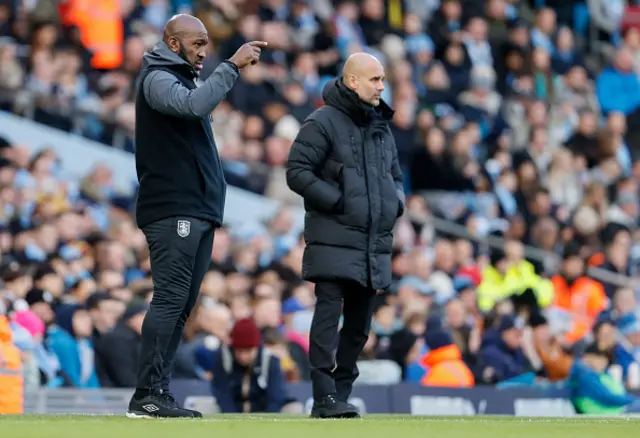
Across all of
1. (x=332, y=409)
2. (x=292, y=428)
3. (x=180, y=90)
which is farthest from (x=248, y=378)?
(x=292, y=428)

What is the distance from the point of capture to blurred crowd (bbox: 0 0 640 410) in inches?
590

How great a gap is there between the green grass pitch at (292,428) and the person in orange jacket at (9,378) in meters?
1.77

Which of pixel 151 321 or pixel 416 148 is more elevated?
pixel 416 148

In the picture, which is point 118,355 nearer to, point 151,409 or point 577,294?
point 151,409

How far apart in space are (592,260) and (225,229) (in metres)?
4.67

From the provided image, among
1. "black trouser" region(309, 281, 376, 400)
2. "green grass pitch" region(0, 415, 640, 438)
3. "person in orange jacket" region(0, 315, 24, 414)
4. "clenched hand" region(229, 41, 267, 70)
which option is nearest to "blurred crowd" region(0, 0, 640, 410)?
"person in orange jacket" region(0, 315, 24, 414)

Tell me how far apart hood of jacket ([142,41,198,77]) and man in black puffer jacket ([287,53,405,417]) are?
0.81 meters

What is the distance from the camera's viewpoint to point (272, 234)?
1877 centimetres

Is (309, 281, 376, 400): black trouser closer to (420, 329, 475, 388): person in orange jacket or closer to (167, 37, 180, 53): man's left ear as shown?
(167, 37, 180, 53): man's left ear

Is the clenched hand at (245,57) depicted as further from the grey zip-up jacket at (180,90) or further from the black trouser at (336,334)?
the black trouser at (336,334)

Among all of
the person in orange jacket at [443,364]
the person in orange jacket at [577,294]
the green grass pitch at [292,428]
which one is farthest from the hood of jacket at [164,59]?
the person in orange jacket at [577,294]

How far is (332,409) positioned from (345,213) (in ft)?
3.51

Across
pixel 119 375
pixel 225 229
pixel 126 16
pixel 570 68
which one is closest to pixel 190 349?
pixel 119 375

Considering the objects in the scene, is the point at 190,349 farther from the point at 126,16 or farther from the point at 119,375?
the point at 126,16
